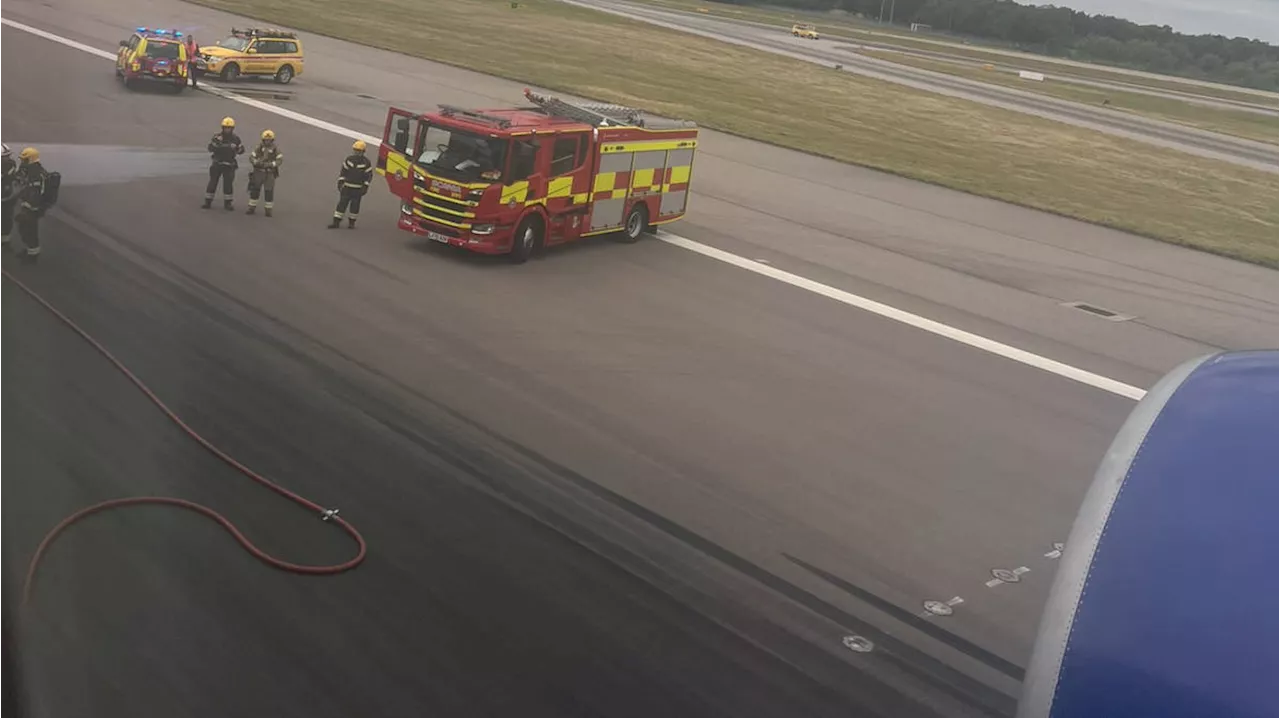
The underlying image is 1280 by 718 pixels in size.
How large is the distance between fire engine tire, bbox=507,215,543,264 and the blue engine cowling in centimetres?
1530

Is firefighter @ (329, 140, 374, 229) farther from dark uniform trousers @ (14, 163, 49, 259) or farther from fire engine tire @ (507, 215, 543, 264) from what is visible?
dark uniform trousers @ (14, 163, 49, 259)

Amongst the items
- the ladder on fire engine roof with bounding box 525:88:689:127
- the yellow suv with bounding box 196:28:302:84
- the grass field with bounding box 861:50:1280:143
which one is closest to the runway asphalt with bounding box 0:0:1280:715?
the ladder on fire engine roof with bounding box 525:88:689:127

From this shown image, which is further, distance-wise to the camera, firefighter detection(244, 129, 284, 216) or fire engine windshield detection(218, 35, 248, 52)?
fire engine windshield detection(218, 35, 248, 52)

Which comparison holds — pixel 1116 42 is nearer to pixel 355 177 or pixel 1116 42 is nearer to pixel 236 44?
pixel 355 177

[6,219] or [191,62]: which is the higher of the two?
[191,62]

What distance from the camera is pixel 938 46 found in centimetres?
9538

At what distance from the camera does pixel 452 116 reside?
20266mm

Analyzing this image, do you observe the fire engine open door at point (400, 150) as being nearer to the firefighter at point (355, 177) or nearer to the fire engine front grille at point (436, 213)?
the firefighter at point (355, 177)

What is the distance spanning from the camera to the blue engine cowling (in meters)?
4.54

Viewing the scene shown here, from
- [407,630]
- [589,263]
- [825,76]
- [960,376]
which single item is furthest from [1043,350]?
[825,76]

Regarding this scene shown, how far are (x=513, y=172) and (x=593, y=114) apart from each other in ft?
10.6

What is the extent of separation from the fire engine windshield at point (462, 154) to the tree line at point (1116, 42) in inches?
381

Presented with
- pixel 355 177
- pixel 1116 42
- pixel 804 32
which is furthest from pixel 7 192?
pixel 804 32

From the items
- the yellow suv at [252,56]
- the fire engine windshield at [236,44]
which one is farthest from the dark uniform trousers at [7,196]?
the fire engine windshield at [236,44]
